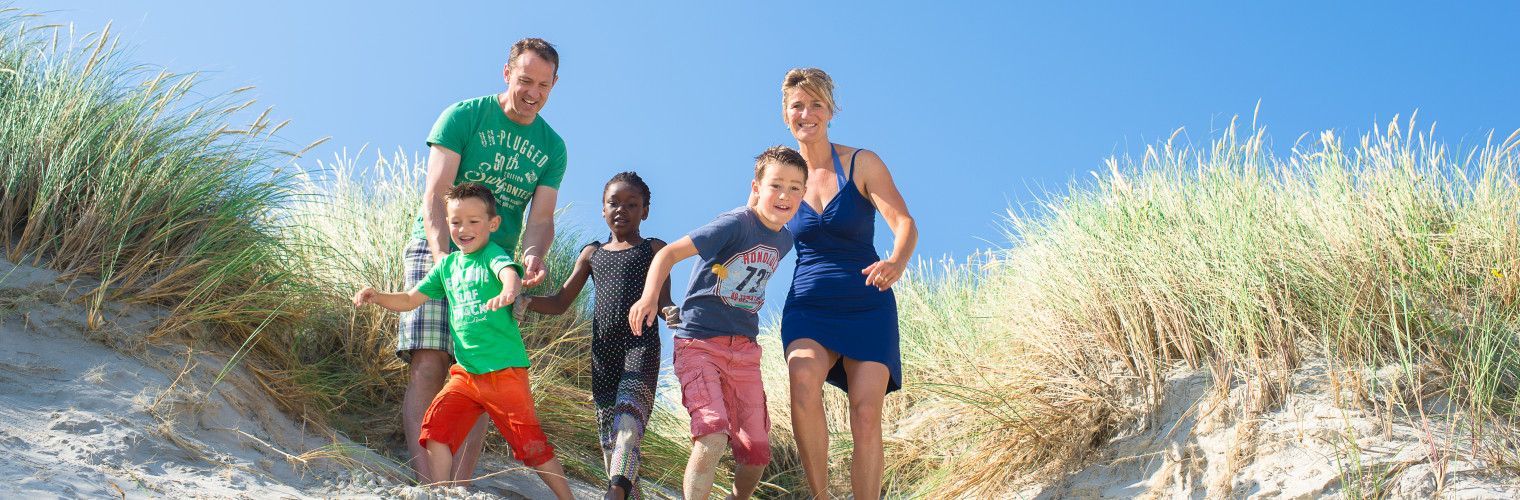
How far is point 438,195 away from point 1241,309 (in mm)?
3274

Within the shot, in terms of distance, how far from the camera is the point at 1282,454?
14.0 feet

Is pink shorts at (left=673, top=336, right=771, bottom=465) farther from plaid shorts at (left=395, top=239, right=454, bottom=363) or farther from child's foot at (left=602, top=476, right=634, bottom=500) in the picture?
plaid shorts at (left=395, top=239, right=454, bottom=363)

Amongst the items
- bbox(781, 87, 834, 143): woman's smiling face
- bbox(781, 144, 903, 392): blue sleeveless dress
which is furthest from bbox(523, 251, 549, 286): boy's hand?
bbox(781, 87, 834, 143): woman's smiling face

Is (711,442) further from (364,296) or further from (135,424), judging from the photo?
(135,424)

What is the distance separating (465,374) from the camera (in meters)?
3.93

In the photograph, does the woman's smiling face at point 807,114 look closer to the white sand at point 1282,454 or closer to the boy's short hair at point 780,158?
the boy's short hair at point 780,158

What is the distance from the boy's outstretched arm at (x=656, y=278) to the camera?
3.67 metres

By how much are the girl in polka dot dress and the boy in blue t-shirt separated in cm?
21

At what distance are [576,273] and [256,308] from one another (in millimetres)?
1577

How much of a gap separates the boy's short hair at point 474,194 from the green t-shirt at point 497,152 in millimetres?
226

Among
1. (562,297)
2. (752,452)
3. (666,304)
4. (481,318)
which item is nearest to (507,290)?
(481,318)

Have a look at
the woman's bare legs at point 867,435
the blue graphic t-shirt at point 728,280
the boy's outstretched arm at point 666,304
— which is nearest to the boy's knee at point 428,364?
the boy's outstretched arm at point 666,304

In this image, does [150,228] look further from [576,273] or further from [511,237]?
[576,273]

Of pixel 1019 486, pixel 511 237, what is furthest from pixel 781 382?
pixel 511 237
